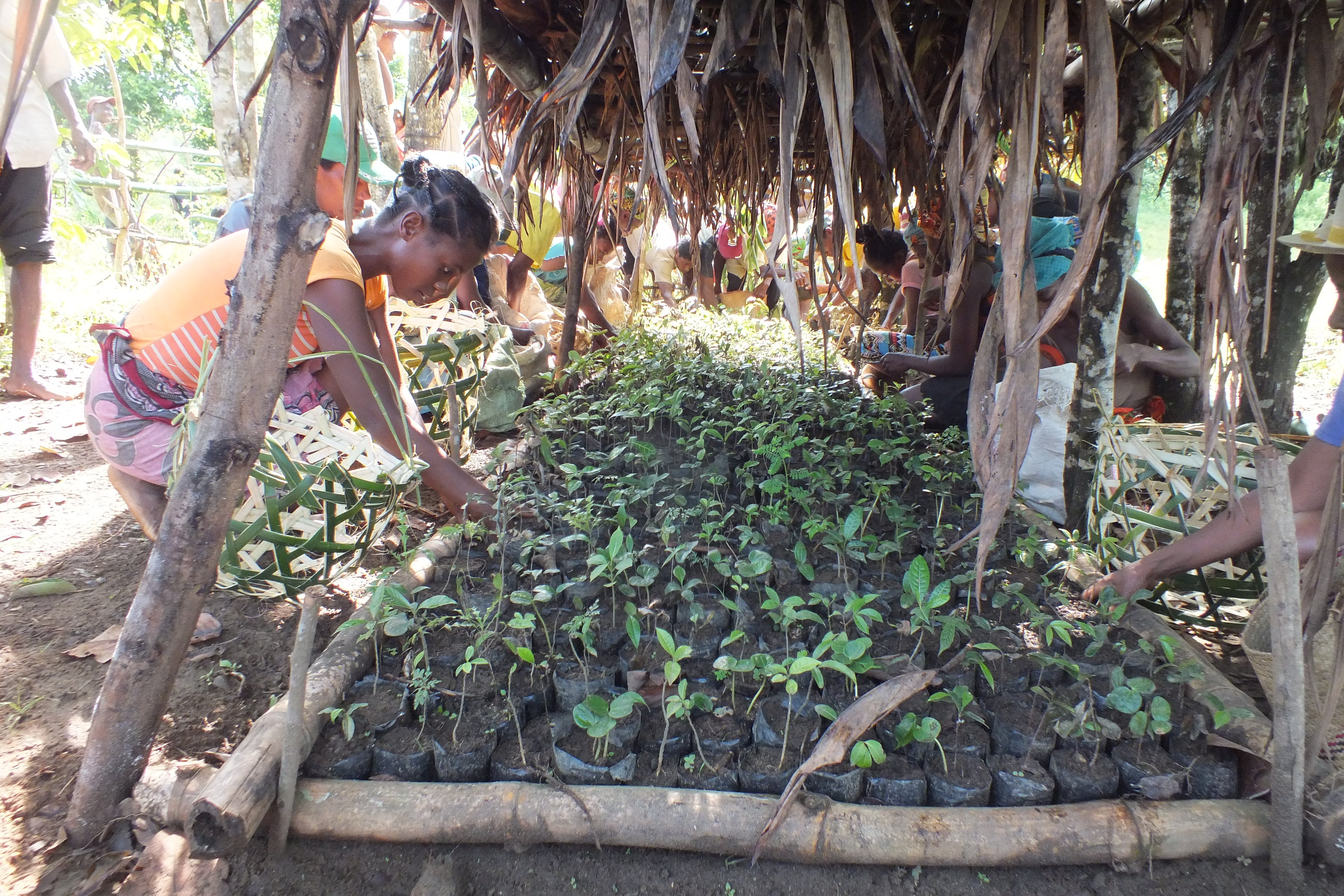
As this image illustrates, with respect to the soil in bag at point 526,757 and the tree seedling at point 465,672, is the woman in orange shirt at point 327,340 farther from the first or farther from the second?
the soil in bag at point 526,757

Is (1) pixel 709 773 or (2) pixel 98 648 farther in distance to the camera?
(2) pixel 98 648

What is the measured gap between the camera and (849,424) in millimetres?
3121

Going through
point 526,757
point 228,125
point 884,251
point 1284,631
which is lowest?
point 526,757

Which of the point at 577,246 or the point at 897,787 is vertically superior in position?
the point at 577,246

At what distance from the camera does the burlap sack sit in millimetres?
1393

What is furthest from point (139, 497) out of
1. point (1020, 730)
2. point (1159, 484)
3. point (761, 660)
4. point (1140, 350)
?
point (1140, 350)

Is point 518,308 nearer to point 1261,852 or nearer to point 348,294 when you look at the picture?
point 348,294

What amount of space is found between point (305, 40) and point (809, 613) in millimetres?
1388

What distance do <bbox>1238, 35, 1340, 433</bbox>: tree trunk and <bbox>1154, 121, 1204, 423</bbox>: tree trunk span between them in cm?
21

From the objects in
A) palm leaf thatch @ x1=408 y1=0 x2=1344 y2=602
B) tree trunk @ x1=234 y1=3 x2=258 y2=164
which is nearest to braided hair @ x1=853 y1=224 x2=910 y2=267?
palm leaf thatch @ x1=408 y1=0 x2=1344 y2=602

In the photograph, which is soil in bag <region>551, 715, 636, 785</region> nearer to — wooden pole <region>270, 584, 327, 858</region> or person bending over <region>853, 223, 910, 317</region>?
wooden pole <region>270, 584, 327, 858</region>

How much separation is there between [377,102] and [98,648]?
4037 millimetres

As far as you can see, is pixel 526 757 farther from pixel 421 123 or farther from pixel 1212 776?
pixel 421 123

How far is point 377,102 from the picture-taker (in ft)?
16.1
